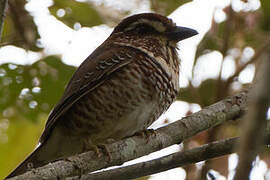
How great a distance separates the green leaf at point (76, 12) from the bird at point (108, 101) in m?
0.45

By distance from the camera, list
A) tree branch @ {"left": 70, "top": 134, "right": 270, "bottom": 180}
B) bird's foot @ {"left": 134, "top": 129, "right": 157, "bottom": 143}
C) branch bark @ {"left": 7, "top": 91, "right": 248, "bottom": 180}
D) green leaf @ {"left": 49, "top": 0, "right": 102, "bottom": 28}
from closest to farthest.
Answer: tree branch @ {"left": 70, "top": 134, "right": 270, "bottom": 180} < branch bark @ {"left": 7, "top": 91, "right": 248, "bottom": 180} < bird's foot @ {"left": 134, "top": 129, "right": 157, "bottom": 143} < green leaf @ {"left": 49, "top": 0, "right": 102, "bottom": 28}

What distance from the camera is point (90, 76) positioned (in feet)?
11.2

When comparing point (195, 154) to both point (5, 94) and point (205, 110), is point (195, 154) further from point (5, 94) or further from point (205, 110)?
point (5, 94)

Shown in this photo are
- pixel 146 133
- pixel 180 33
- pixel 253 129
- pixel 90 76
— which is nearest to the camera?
pixel 253 129

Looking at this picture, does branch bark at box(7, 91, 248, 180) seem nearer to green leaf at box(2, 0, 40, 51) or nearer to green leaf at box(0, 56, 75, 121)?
green leaf at box(0, 56, 75, 121)

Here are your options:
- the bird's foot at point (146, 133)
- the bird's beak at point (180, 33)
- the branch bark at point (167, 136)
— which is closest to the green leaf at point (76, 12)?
the bird's beak at point (180, 33)

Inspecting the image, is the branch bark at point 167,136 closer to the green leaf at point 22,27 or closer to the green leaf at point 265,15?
the green leaf at point 265,15

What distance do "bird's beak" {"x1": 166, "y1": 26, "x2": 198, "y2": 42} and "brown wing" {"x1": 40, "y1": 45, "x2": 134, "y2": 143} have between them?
40 cm

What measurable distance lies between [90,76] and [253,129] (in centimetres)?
250

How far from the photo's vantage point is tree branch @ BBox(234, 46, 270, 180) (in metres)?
0.98

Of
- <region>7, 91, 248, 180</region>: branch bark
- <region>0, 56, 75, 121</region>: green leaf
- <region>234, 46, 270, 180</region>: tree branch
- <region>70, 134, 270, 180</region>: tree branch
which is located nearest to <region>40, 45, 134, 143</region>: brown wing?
<region>0, 56, 75, 121</region>: green leaf

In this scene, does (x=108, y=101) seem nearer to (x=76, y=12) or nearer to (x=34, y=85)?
(x=34, y=85)

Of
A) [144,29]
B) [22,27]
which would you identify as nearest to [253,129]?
[144,29]

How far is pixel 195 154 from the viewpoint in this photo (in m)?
2.45
